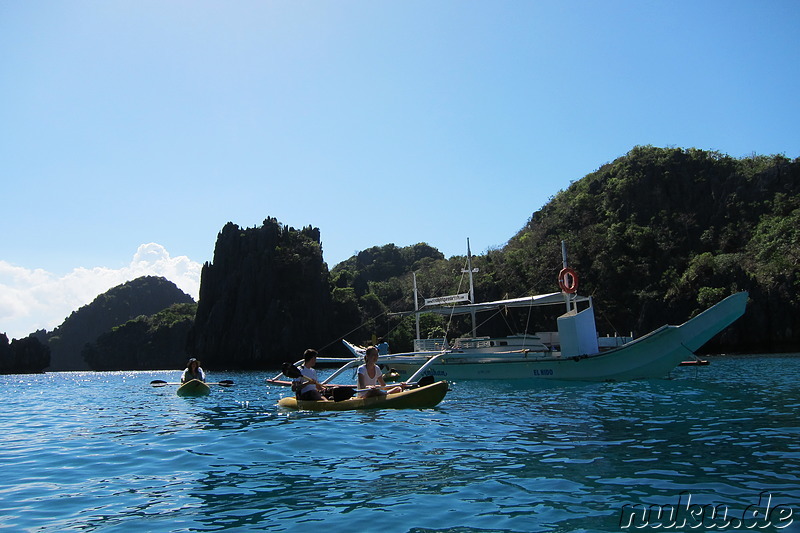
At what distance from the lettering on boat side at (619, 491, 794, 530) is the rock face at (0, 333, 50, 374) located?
143070 mm

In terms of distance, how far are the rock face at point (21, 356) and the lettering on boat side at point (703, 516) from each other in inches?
5633

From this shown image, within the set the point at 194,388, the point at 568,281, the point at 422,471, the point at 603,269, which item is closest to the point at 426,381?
the point at 422,471

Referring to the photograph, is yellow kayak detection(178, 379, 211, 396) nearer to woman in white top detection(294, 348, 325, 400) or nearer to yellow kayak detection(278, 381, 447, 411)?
woman in white top detection(294, 348, 325, 400)

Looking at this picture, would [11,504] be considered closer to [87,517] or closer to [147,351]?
[87,517]

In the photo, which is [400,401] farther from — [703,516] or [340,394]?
[703,516]

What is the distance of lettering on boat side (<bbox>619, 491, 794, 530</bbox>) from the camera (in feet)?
18.0

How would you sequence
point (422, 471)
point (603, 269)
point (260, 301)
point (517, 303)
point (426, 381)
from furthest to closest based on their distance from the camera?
point (260, 301), point (603, 269), point (517, 303), point (426, 381), point (422, 471)

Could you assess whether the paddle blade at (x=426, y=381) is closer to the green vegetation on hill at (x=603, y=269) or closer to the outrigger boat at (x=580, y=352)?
the outrigger boat at (x=580, y=352)

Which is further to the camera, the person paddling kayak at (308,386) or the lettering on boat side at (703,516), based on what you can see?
the person paddling kayak at (308,386)

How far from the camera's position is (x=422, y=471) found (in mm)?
8211

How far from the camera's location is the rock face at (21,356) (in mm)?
119562

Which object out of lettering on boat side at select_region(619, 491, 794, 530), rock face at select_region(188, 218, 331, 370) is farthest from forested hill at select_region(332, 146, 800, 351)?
lettering on boat side at select_region(619, 491, 794, 530)

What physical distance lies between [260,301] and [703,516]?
9980 centimetres

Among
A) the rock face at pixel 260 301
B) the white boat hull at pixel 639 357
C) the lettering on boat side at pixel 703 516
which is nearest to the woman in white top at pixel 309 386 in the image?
the white boat hull at pixel 639 357
